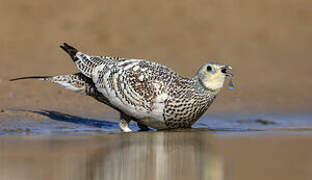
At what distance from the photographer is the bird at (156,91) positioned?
952cm

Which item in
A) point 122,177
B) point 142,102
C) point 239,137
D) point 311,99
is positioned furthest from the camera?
point 311,99

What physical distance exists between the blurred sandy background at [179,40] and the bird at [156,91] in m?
1.87

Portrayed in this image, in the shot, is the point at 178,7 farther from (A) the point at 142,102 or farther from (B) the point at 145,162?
(B) the point at 145,162

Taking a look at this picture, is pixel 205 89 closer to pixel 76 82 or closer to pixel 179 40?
pixel 76 82

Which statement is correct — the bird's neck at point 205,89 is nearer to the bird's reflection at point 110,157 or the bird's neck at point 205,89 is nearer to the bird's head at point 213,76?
the bird's head at point 213,76

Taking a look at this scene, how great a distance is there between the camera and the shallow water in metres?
6.49

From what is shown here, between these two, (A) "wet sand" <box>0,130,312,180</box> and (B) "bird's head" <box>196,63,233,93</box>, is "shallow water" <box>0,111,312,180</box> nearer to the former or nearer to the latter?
(A) "wet sand" <box>0,130,312,180</box>

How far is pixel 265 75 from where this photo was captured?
14203mm

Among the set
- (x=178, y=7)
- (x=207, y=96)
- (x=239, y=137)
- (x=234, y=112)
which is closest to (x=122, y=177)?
(x=239, y=137)

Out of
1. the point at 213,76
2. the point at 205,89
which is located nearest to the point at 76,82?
the point at 205,89

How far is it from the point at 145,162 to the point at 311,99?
22.0 ft

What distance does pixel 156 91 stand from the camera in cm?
957

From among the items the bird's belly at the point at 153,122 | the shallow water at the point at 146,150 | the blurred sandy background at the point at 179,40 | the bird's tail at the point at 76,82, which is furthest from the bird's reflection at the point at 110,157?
the blurred sandy background at the point at 179,40

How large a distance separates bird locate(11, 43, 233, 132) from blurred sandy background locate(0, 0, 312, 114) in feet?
6.13
